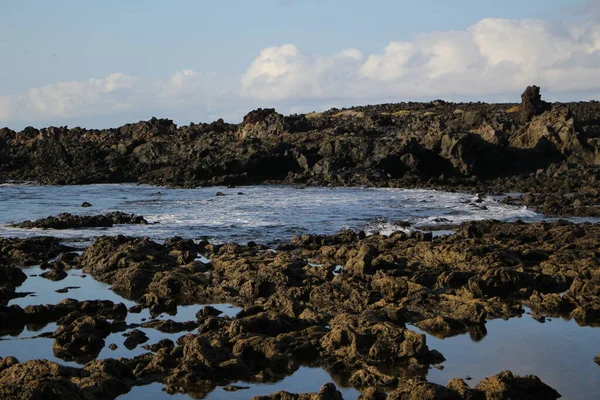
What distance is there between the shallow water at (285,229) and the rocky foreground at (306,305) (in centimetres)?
45

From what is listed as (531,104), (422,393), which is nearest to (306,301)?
(422,393)

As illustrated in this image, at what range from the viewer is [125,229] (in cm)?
3434

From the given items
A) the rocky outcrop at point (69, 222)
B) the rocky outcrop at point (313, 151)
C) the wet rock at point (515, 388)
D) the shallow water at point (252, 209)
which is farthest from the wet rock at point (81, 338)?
the rocky outcrop at point (313, 151)

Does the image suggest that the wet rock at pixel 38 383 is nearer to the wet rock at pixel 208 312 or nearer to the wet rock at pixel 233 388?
the wet rock at pixel 233 388

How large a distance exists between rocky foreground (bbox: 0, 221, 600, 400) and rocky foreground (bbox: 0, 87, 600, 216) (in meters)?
23.0

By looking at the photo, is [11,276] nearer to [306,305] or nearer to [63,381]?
[306,305]

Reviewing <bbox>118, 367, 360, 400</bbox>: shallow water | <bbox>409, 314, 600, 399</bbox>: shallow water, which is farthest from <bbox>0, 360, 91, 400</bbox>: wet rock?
<bbox>409, 314, 600, 399</bbox>: shallow water

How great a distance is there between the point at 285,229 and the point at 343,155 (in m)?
35.6

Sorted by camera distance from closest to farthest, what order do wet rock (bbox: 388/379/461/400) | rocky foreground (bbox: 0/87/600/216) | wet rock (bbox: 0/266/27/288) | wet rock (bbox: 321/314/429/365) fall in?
1. wet rock (bbox: 388/379/461/400)
2. wet rock (bbox: 321/314/429/365)
3. wet rock (bbox: 0/266/27/288)
4. rocky foreground (bbox: 0/87/600/216)

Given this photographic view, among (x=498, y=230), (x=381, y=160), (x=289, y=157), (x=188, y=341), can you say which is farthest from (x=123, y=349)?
(x=289, y=157)

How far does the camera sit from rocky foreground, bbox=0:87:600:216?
61.3m

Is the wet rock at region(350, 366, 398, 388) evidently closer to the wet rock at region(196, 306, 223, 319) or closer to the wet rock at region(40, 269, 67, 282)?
the wet rock at region(196, 306, 223, 319)

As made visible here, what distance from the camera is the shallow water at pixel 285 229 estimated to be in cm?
1372

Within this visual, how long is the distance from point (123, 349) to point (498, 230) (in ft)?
61.7
